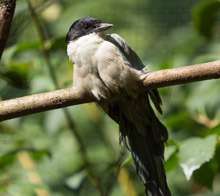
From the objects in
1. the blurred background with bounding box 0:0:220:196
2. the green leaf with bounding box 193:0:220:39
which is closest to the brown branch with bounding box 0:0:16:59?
the blurred background with bounding box 0:0:220:196

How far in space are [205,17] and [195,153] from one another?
5.72ft

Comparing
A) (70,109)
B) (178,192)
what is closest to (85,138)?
(70,109)

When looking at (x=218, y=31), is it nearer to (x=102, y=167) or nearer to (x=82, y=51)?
(x=102, y=167)

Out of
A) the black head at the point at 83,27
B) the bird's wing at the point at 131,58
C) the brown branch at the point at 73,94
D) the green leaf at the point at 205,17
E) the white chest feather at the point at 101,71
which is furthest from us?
the green leaf at the point at 205,17

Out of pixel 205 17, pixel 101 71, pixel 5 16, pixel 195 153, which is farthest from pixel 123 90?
pixel 205 17

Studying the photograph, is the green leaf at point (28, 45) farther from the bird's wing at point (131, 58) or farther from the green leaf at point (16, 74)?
the bird's wing at point (131, 58)

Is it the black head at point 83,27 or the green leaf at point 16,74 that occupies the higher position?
the black head at point 83,27

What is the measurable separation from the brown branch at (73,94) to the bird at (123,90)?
11 cm

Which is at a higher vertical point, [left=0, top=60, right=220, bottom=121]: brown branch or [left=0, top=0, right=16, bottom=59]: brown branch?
[left=0, top=0, right=16, bottom=59]: brown branch

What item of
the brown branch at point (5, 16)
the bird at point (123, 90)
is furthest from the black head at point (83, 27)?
the brown branch at point (5, 16)

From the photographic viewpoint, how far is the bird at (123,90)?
7.98ft

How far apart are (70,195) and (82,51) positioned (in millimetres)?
1042

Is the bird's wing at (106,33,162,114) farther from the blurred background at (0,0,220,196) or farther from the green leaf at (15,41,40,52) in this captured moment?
the green leaf at (15,41,40,52)

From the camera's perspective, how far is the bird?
243cm
